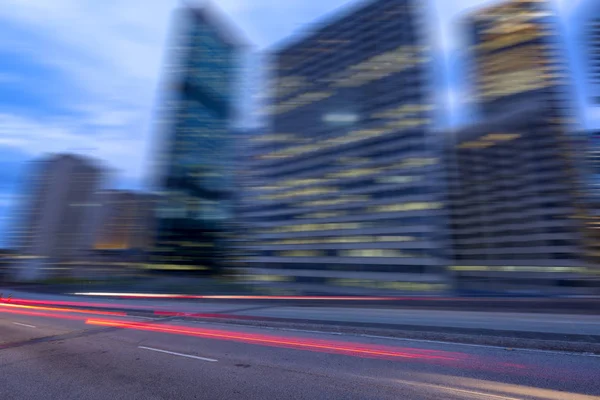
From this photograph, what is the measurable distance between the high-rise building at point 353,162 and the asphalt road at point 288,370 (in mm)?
70091

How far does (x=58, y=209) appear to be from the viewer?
152500mm

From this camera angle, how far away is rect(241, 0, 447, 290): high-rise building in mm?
79625

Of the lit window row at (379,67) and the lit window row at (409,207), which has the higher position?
the lit window row at (379,67)

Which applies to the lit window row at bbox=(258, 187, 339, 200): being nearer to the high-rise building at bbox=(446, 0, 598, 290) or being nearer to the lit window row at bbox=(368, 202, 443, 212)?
the lit window row at bbox=(368, 202, 443, 212)

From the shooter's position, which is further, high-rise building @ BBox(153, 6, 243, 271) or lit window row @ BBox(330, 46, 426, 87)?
high-rise building @ BBox(153, 6, 243, 271)

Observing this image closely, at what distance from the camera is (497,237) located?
312 feet

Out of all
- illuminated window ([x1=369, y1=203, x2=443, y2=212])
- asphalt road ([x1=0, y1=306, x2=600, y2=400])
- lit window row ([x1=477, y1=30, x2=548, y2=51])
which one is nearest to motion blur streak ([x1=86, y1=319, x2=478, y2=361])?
asphalt road ([x1=0, y1=306, x2=600, y2=400])

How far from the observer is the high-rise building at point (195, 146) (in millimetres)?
136375

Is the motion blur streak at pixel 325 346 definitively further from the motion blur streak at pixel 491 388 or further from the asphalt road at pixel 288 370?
the motion blur streak at pixel 491 388

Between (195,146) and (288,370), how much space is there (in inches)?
5764

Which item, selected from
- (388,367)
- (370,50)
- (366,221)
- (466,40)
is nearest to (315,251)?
(366,221)

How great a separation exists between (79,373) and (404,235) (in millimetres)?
75952

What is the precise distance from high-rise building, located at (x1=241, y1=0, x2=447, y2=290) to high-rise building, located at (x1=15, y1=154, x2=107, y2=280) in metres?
94.7

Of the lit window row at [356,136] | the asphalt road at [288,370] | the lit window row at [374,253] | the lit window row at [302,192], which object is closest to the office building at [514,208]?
the lit window row at [374,253]
